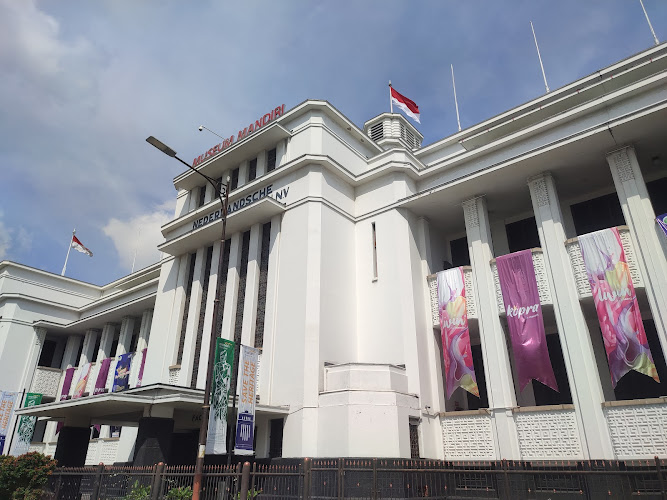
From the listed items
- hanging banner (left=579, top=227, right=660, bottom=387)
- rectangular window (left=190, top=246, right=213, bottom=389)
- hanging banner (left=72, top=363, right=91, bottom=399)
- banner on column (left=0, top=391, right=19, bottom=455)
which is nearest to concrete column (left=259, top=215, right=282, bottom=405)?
rectangular window (left=190, top=246, right=213, bottom=389)

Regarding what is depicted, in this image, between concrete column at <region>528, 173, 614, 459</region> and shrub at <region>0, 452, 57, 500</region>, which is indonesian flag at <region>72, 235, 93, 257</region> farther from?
concrete column at <region>528, 173, 614, 459</region>

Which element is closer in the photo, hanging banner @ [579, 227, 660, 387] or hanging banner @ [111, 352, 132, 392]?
hanging banner @ [579, 227, 660, 387]

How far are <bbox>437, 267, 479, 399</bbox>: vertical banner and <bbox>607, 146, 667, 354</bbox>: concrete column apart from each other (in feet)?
21.1

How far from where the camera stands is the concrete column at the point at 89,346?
37094 mm

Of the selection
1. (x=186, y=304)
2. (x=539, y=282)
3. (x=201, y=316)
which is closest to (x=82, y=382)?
(x=186, y=304)

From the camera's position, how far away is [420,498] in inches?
617

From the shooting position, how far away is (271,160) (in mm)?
25453

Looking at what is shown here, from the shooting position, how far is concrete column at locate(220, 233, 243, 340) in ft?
74.3

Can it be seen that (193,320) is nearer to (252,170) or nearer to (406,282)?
(252,170)

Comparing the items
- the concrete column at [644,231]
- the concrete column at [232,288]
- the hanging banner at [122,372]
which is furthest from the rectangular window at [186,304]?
the concrete column at [644,231]

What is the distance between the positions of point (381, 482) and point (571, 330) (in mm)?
8263

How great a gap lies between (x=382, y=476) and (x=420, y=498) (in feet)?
4.60

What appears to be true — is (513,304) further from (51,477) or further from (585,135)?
(51,477)

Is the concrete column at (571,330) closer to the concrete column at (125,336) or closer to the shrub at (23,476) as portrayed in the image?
the shrub at (23,476)
